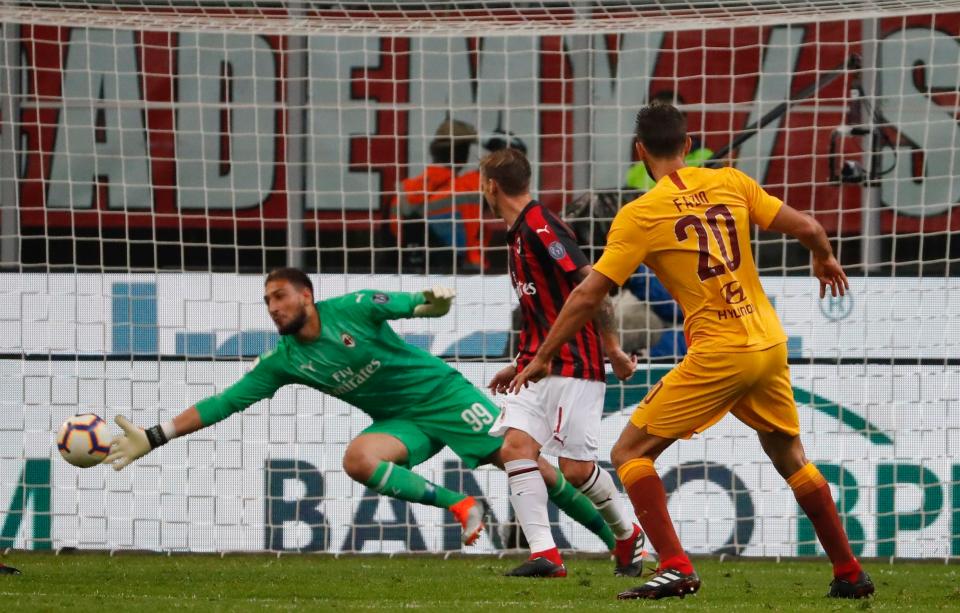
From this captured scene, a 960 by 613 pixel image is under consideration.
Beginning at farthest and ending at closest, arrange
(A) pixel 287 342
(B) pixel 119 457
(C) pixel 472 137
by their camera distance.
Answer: (C) pixel 472 137 < (A) pixel 287 342 < (B) pixel 119 457

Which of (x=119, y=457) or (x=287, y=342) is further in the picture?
(x=287, y=342)

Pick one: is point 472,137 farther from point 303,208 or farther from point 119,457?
point 119,457

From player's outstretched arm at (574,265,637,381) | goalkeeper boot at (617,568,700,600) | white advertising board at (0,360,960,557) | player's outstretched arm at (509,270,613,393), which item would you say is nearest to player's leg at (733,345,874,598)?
goalkeeper boot at (617,568,700,600)

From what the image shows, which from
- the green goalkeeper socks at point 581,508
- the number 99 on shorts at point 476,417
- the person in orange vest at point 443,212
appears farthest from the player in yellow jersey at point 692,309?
the person in orange vest at point 443,212

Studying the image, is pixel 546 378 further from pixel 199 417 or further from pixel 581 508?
pixel 199 417

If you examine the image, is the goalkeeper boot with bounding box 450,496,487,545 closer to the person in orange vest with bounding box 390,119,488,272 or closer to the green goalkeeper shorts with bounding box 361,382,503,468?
the green goalkeeper shorts with bounding box 361,382,503,468

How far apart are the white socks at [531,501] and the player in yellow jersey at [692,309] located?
53.8 inches

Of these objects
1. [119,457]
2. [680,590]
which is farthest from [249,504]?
[680,590]

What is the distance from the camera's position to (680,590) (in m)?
5.26

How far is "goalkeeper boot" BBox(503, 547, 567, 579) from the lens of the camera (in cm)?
671

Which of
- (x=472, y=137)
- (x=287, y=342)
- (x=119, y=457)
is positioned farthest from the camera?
(x=472, y=137)

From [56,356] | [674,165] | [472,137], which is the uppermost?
[472,137]

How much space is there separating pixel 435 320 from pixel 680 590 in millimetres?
4510

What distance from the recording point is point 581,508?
7406 millimetres
